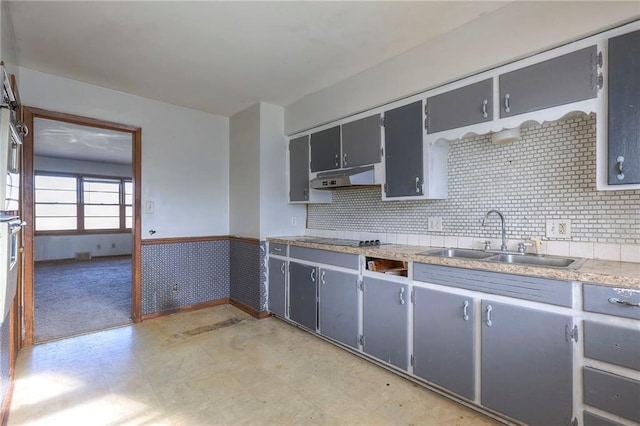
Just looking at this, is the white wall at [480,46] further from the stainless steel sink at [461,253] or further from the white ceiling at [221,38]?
the stainless steel sink at [461,253]

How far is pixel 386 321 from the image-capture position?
7.75ft

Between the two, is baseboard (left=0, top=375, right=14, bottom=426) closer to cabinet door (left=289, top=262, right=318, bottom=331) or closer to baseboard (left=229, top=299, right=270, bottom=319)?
baseboard (left=229, top=299, right=270, bottom=319)

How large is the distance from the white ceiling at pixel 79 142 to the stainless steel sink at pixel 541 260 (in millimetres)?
5030

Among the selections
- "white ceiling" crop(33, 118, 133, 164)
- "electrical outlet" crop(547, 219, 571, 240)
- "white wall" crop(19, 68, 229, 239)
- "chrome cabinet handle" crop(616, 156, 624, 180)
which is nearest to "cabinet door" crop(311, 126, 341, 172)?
"white wall" crop(19, 68, 229, 239)

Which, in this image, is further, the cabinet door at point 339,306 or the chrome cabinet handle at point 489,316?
the cabinet door at point 339,306

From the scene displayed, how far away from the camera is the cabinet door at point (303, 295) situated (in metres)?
3.00

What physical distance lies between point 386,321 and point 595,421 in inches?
47.4

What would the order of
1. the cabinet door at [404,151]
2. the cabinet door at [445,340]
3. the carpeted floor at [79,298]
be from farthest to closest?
the carpeted floor at [79,298]
the cabinet door at [404,151]
the cabinet door at [445,340]

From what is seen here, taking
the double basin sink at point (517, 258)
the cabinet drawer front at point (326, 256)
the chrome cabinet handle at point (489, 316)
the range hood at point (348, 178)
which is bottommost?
the chrome cabinet handle at point (489, 316)

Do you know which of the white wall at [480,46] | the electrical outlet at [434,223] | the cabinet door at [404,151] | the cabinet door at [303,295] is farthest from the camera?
the cabinet door at [303,295]

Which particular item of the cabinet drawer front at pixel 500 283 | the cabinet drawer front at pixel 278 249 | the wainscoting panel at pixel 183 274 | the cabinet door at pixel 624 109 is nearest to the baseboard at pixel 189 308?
the wainscoting panel at pixel 183 274

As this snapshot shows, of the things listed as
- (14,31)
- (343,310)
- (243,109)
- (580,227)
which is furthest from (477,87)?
(14,31)

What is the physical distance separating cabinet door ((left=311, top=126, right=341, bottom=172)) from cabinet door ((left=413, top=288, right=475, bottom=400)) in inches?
62.3

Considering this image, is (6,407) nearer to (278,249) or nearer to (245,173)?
(278,249)
